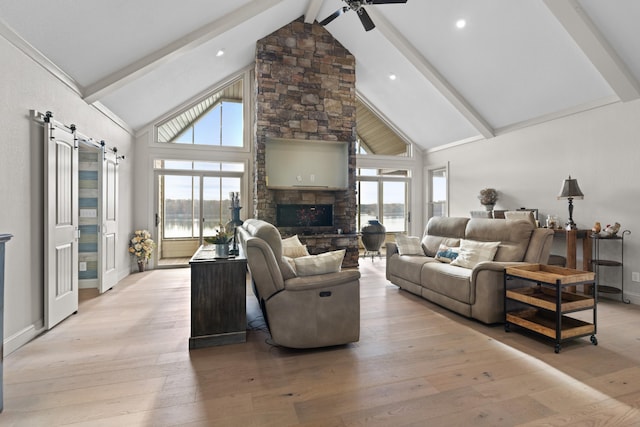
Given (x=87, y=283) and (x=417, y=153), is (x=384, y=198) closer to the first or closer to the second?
(x=417, y=153)

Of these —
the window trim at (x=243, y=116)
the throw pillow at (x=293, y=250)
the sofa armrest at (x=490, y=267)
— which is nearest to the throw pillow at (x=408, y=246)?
the sofa armrest at (x=490, y=267)

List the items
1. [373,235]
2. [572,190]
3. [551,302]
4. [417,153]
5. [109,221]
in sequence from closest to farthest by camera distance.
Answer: [551,302], [572,190], [109,221], [373,235], [417,153]

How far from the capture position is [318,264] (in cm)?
281

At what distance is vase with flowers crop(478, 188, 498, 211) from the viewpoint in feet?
19.9

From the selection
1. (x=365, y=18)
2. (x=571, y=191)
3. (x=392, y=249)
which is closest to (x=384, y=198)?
(x=392, y=249)

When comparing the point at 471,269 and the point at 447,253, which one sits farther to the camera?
the point at 447,253

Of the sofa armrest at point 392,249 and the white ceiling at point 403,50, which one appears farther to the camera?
the sofa armrest at point 392,249

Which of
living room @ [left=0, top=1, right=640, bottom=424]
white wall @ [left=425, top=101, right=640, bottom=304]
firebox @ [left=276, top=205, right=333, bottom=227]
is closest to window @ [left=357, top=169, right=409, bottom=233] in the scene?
living room @ [left=0, top=1, right=640, bottom=424]

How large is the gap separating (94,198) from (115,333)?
2.49 meters

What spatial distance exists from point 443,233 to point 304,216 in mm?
2862

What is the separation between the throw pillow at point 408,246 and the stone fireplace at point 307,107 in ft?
5.75

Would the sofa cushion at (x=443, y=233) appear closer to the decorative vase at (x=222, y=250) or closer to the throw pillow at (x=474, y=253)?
the throw pillow at (x=474, y=253)

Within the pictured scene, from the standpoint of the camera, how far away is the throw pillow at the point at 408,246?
4.71 meters

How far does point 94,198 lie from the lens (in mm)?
4660
